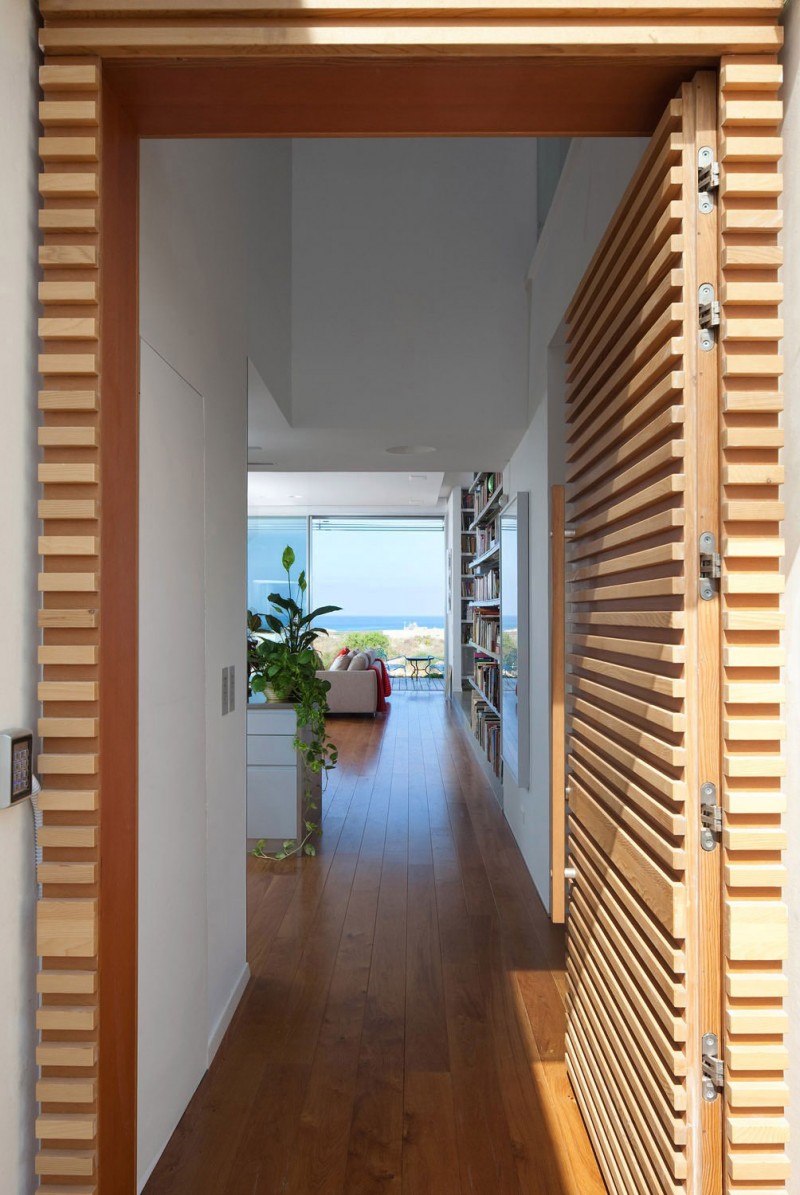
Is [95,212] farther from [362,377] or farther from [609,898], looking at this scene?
[362,377]

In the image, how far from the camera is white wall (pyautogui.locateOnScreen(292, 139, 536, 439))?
4.56 meters

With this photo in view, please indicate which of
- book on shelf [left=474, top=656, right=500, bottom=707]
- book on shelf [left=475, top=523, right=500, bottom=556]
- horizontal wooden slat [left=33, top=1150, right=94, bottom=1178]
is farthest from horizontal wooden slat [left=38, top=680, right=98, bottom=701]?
book on shelf [left=475, top=523, right=500, bottom=556]

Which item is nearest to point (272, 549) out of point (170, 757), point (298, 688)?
point (298, 688)

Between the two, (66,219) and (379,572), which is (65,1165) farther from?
(379,572)

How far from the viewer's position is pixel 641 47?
144 centimetres

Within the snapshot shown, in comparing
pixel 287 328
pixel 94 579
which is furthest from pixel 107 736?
pixel 287 328

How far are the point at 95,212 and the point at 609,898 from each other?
177cm

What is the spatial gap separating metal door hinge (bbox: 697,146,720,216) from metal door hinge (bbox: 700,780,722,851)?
1005 millimetres

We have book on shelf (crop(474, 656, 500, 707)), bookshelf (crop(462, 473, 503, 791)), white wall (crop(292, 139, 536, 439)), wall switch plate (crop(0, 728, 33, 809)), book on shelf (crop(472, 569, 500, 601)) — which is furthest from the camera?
book on shelf (crop(472, 569, 500, 601))

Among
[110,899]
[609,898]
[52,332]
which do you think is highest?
[52,332]

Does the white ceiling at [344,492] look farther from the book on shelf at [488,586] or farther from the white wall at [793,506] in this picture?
the white wall at [793,506]

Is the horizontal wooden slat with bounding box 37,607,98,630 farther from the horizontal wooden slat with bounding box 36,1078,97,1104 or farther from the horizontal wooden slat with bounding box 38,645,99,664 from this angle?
the horizontal wooden slat with bounding box 36,1078,97,1104

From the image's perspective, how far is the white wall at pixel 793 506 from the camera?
4.53 ft

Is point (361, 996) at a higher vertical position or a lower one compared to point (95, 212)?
lower
